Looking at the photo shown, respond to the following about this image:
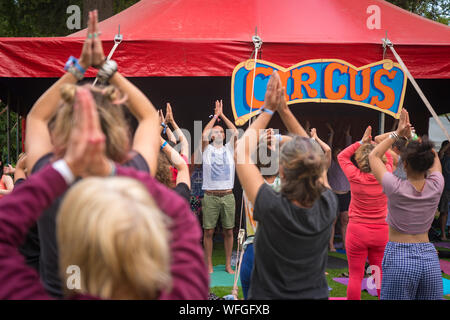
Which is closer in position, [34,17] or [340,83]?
[340,83]

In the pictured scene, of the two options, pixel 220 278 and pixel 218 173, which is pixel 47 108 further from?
pixel 218 173

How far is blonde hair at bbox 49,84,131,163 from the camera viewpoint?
4.72 feet

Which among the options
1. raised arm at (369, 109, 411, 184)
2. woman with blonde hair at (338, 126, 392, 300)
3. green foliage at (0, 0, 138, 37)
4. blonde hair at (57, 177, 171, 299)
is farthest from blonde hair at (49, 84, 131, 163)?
green foliage at (0, 0, 138, 37)

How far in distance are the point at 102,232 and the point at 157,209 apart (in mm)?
168

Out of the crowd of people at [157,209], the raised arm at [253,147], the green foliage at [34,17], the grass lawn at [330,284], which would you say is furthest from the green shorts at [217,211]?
the green foliage at [34,17]

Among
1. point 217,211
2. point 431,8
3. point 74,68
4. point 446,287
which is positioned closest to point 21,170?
point 74,68

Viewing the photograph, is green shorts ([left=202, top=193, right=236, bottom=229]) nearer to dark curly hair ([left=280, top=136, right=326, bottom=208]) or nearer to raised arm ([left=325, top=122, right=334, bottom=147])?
raised arm ([left=325, top=122, right=334, bottom=147])

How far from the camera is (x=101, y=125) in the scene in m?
1.46

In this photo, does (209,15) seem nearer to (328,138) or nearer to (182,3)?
(182,3)

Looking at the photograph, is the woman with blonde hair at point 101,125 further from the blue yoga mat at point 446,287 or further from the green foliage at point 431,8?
the green foliage at point 431,8

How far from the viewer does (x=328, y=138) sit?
27.7 feet

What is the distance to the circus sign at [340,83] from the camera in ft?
15.1

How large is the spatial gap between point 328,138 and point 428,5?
9.79 m

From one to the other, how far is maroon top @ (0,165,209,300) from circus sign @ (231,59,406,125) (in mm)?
3409
